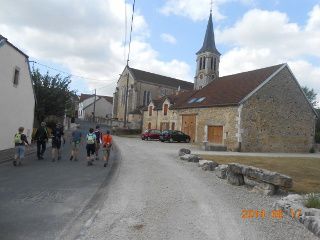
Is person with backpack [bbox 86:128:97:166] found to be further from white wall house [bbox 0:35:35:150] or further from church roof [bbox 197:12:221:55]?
church roof [bbox 197:12:221:55]

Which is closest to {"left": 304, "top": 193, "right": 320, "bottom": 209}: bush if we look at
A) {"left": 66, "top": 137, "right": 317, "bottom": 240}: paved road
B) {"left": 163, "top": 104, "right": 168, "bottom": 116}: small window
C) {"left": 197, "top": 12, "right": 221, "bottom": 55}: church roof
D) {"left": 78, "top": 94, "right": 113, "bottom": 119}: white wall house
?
{"left": 66, "top": 137, "right": 317, "bottom": 240}: paved road

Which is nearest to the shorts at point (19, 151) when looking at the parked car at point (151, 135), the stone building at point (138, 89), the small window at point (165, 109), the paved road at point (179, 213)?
the paved road at point (179, 213)

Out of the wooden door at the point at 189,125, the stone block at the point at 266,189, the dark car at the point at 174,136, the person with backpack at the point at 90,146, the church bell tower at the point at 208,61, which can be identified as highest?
the church bell tower at the point at 208,61

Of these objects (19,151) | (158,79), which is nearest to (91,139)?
(19,151)

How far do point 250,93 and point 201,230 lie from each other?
83.9ft

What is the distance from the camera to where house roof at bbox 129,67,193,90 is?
67.5 m

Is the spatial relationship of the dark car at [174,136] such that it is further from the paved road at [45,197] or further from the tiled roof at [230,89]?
the paved road at [45,197]

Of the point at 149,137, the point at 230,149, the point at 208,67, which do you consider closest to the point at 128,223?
the point at 230,149

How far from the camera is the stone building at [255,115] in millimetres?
30750

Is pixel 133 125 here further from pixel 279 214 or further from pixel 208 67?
pixel 279 214

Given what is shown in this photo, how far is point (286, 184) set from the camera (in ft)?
31.9

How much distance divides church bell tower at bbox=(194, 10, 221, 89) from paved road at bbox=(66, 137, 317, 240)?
55.1 m

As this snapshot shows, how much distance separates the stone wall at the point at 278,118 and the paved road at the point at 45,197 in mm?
19062

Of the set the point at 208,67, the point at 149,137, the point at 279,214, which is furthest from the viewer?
the point at 208,67
